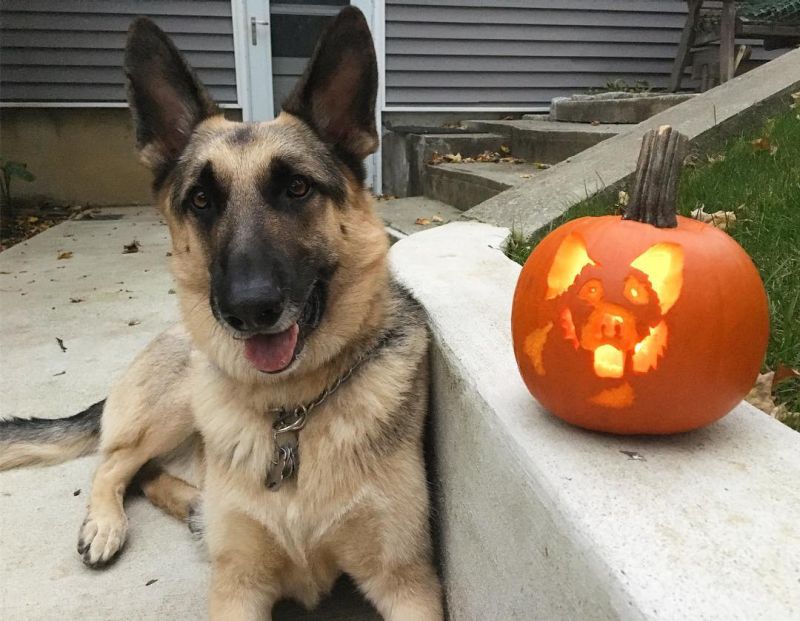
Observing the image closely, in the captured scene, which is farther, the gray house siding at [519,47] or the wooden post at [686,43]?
the gray house siding at [519,47]

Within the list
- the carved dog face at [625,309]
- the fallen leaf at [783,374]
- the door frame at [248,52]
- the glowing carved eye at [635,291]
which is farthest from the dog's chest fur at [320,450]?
the door frame at [248,52]

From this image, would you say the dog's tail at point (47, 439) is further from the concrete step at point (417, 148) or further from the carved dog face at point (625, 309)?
the concrete step at point (417, 148)

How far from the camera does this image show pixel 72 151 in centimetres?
844

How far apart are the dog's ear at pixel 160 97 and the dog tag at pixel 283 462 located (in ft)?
3.58

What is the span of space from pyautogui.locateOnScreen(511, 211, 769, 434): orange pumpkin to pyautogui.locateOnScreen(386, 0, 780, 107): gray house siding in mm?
7551

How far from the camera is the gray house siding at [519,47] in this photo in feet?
27.2

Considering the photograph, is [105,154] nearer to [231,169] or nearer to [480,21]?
[480,21]

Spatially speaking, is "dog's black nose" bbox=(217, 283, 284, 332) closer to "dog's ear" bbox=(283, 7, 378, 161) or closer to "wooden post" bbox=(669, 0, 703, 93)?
"dog's ear" bbox=(283, 7, 378, 161)

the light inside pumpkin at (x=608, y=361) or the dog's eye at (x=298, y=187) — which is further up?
the dog's eye at (x=298, y=187)

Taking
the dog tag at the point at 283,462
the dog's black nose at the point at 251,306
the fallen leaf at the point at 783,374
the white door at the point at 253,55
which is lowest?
the dog tag at the point at 283,462

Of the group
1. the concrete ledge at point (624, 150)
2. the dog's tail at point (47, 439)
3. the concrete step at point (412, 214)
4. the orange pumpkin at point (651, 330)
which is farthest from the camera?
the concrete step at point (412, 214)

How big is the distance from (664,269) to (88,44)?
8.76 m

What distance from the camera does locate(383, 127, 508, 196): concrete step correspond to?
24.3ft

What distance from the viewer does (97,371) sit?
12.2 feet
